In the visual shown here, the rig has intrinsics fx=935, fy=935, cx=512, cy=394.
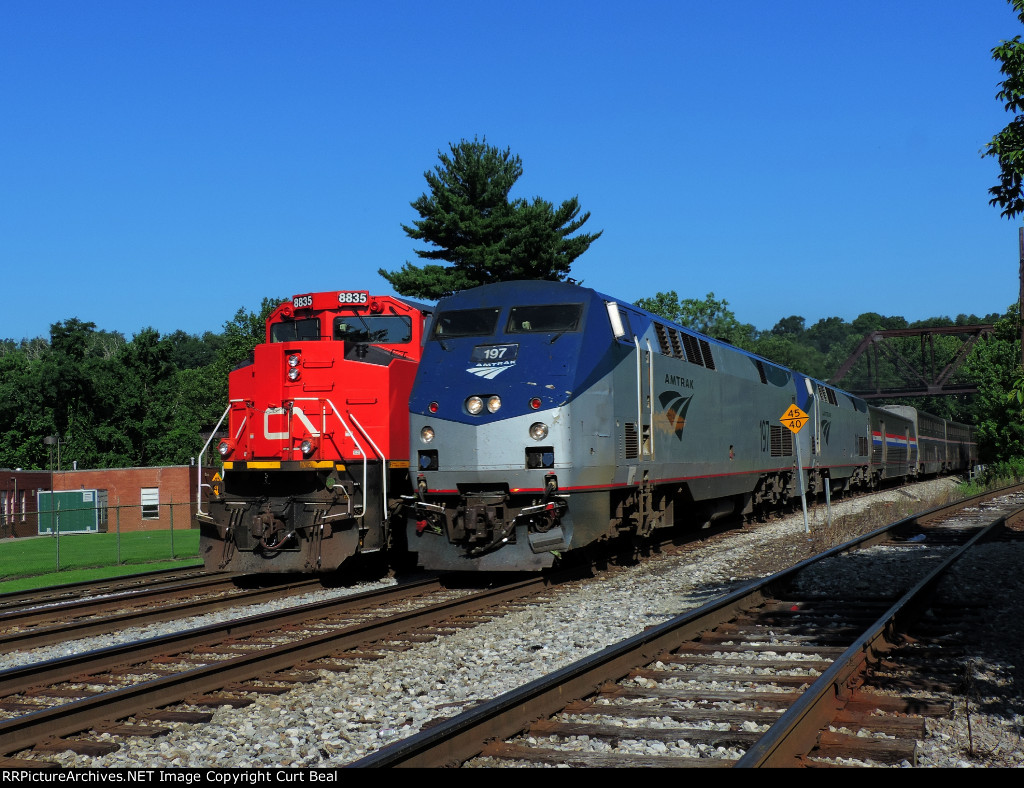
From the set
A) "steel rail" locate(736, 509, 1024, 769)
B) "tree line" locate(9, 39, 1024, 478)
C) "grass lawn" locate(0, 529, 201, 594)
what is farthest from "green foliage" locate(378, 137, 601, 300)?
"steel rail" locate(736, 509, 1024, 769)

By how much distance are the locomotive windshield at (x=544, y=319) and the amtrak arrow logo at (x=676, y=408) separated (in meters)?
2.63

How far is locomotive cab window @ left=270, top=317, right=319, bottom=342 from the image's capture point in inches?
552

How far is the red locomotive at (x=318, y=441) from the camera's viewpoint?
41.4 feet

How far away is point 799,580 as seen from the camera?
12.3 metres

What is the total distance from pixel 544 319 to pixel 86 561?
14276 millimetres

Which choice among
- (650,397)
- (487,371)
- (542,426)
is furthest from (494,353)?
(650,397)

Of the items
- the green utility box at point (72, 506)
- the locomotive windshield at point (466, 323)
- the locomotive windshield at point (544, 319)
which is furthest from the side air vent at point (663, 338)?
the green utility box at point (72, 506)

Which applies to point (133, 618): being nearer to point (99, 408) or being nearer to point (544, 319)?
point (544, 319)

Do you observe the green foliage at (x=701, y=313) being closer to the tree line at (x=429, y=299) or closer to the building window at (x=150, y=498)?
the tree line at (x=429, y=299)

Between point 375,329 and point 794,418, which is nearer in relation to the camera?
point 375,329

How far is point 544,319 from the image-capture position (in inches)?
493

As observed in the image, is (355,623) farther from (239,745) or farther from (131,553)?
(131,553)

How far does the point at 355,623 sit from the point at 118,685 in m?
2.94
